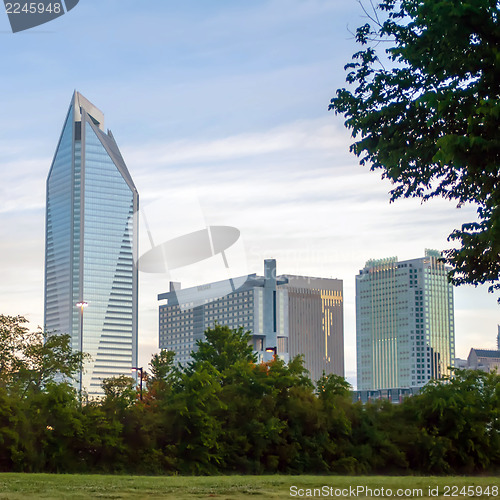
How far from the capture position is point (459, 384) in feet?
107

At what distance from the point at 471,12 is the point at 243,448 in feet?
66.8

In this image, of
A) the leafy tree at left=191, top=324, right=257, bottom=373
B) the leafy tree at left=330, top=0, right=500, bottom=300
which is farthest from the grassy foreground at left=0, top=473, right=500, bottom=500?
the leafy tree at left=191, top=324, right=257, bottom=373

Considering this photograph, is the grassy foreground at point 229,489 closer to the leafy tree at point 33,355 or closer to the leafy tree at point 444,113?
the leafy tree at point 444,113

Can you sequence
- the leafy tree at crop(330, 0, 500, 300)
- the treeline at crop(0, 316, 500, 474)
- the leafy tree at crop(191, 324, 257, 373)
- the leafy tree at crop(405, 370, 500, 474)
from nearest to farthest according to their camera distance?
the leafy tree at crop(330, 0, 500, 300), the treeline at crop(0, 316, 500, 474), the leafy tree at crop(405, 370, 500, 474), the leafy tree at crop(191, 324, 257, 373)

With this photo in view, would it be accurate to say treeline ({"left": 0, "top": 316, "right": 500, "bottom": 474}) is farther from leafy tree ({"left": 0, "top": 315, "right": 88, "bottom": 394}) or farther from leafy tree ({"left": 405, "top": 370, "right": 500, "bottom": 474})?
leafy tree ({"left": 0, "top": 315, "right": 88, "bottom": 394})

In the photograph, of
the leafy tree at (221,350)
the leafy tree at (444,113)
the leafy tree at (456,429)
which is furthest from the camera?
the leafy tree at (221,350)

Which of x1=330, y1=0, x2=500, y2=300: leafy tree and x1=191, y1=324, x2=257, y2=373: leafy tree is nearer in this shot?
x1=330, y1=0, x2=500, y2=300: leafy tree

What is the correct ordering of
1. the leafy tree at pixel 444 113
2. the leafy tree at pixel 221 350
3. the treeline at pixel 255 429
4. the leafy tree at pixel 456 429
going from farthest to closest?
1. the leafy tree at pixel 221 350
2. the leafy tree at pixel 456 429
3. the treeline at pixel 255 429
4. the leafy tree at pixel 444 113

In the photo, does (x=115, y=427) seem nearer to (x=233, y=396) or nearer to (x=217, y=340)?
(x=233, y=396)

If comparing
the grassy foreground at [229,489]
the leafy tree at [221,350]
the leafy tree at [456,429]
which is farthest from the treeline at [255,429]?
the leafy tree at [221,350]

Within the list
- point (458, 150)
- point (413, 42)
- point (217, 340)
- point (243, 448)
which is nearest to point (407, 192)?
point (413, 42)

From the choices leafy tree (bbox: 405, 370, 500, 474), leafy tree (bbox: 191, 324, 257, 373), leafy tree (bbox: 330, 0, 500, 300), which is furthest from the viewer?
leafy tree (bbox: 191, 324, 257, 373)

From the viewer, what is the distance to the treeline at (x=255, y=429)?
2831cm

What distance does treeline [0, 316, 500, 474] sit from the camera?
2831 cm
